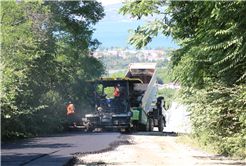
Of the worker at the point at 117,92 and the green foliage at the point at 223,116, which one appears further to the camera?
the worker at the point at 117,92

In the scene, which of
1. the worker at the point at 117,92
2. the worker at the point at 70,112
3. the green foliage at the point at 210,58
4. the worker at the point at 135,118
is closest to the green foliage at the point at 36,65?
the worker at the point at 70,112

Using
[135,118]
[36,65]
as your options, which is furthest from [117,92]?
[36,65]

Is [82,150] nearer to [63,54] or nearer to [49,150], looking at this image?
[49,150]

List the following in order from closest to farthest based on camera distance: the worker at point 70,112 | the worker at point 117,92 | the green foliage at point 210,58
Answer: the green foliage at point 210,58 < the worker at point 117,92 < the worker at point 70,112

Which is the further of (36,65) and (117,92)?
(117,92)

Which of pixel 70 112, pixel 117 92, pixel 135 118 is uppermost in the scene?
pixel 117 92

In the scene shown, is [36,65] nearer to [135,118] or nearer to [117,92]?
[117,92]

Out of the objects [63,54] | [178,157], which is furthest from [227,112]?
[63,54]

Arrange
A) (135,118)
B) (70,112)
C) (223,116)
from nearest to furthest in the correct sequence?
1. (223,116)
2. (135,118)
3. (70,112)

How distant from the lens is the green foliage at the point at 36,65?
38.8 feet

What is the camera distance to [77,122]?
1772 cm

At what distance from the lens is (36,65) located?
48.6ft

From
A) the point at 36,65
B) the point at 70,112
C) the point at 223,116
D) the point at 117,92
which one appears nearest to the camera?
the point at 223,116

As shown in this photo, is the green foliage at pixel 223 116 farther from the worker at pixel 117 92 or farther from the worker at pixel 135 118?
the worker at pixel 117 92
